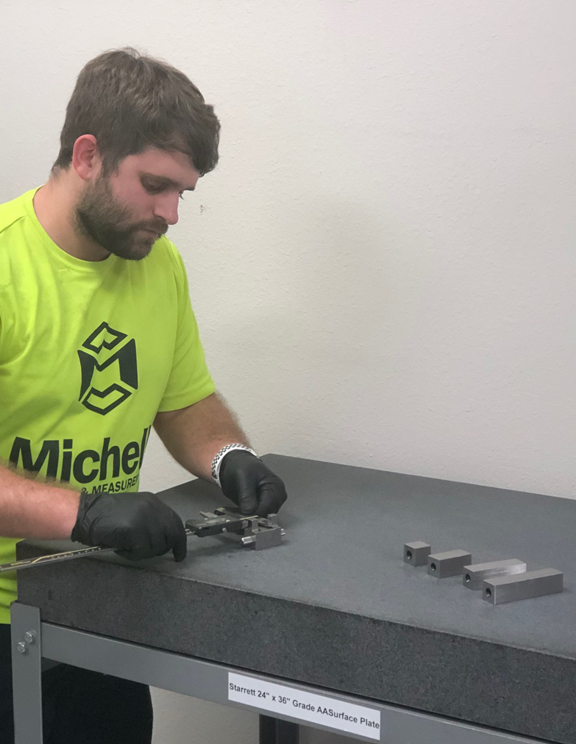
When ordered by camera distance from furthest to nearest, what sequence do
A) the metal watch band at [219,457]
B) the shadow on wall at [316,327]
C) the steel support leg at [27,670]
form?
the shadow on wall at [316,327] < the metal watch band at [219,457] < the steel support leg at [27,670]

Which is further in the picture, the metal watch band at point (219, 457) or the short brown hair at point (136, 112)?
the metal watch band at point (219, 457)

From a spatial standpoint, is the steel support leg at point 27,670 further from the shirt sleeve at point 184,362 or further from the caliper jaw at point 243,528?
the shirt sleeve at point 184,362

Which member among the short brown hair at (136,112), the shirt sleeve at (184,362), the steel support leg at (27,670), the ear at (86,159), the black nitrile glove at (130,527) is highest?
the short brown hair at (136,112)

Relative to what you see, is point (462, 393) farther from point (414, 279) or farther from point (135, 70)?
point (135, 70)

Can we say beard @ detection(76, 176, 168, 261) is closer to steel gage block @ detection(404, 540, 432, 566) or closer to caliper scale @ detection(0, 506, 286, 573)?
caliper scale @ detection(0, 506, 286, 573)

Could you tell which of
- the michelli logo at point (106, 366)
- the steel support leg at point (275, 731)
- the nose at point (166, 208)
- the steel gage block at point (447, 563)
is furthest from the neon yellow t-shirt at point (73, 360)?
the steel support leg at point (275, 731)

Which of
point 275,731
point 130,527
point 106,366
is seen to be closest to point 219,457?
point 106,366

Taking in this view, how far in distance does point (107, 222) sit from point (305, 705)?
628 millimetres

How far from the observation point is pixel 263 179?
1468 millimetres

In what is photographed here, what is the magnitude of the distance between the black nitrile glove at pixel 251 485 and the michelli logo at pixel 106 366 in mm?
174

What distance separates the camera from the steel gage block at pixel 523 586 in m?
0.82

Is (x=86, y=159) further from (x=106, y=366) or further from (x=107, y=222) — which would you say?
(x=106, y=366)

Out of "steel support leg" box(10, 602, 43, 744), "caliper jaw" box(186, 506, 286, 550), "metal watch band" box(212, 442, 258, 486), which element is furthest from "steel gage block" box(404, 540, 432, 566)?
"steel support leg" box(10, 602, 43, 744)

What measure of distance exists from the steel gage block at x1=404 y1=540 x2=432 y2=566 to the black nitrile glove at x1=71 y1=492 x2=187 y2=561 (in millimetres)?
252
